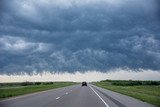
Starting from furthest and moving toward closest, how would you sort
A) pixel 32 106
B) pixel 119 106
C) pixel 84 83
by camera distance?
pixel 84 83 → pixel 119 106 → pixel 32 106

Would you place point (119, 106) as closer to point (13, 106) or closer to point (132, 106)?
point (132, 106)

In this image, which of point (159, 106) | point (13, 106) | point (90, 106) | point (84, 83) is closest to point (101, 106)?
point (90, 106)

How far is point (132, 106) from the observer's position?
20453 millimetres

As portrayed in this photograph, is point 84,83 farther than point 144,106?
Yes

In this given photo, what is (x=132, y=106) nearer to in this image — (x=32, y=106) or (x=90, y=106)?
(x=90, y=106)

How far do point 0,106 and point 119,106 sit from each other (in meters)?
7.81

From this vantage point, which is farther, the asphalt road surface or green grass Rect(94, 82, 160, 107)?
green grass Rect(94, 82, 160, 107)

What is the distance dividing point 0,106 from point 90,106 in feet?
18.7

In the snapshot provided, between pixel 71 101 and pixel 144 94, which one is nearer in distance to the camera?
pixel 71 101

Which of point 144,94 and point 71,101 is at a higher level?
point 144,94

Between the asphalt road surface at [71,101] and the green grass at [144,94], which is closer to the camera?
the asphalt road surface at [71,101]

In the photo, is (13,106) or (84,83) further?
(84,83)

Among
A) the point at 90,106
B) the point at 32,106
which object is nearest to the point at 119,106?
the point at 90,106

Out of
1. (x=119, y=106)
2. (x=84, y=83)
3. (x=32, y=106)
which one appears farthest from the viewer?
(x=84, y=83)
